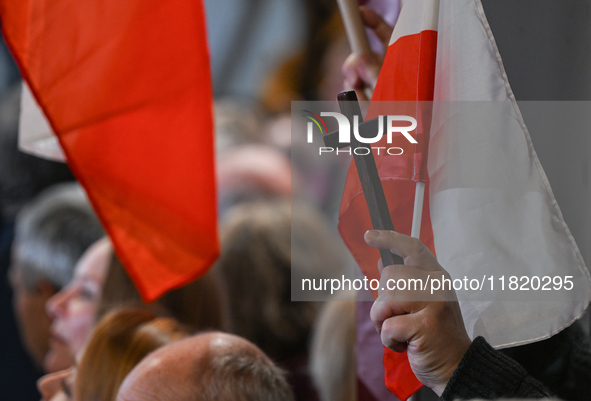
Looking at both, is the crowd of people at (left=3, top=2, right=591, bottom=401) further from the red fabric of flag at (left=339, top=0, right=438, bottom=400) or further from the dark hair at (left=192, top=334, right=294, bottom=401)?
the red fabric of flag at (left=339, top=0, right=438, bottom=400)

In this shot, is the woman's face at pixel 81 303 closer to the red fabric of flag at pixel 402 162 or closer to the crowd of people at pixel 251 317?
the crowd of people at pixel 251 317

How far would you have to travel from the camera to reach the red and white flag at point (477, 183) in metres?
0.97

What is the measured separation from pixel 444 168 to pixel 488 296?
0.22m

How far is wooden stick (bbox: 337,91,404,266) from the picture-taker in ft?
2.99

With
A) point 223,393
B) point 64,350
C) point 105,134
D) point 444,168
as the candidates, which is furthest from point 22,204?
point 444,168

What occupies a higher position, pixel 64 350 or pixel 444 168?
pixel 444 168

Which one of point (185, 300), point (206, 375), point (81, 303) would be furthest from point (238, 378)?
point (81, 303)

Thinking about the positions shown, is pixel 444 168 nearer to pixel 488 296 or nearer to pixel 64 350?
pixel 488 296

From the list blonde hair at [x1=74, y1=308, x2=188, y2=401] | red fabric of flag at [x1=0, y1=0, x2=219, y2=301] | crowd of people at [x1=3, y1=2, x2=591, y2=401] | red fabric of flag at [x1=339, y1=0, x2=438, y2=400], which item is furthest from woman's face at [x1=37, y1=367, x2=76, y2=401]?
red fabric of flag at [x1=339, y1=0, x2=438, y2=400]

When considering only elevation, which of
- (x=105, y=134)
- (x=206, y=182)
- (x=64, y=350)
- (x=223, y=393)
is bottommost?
(x=64, y=350)

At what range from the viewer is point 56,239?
7.36 ft

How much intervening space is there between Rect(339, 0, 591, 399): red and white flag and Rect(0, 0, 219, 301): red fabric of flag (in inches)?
17.7

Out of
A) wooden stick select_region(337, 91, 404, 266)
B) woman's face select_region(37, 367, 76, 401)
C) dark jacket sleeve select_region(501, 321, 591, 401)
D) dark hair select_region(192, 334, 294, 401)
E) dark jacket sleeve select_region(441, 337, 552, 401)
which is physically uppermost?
wooden stick select_region(337, 91, 404, 266)

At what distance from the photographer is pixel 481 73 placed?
1.01 m
